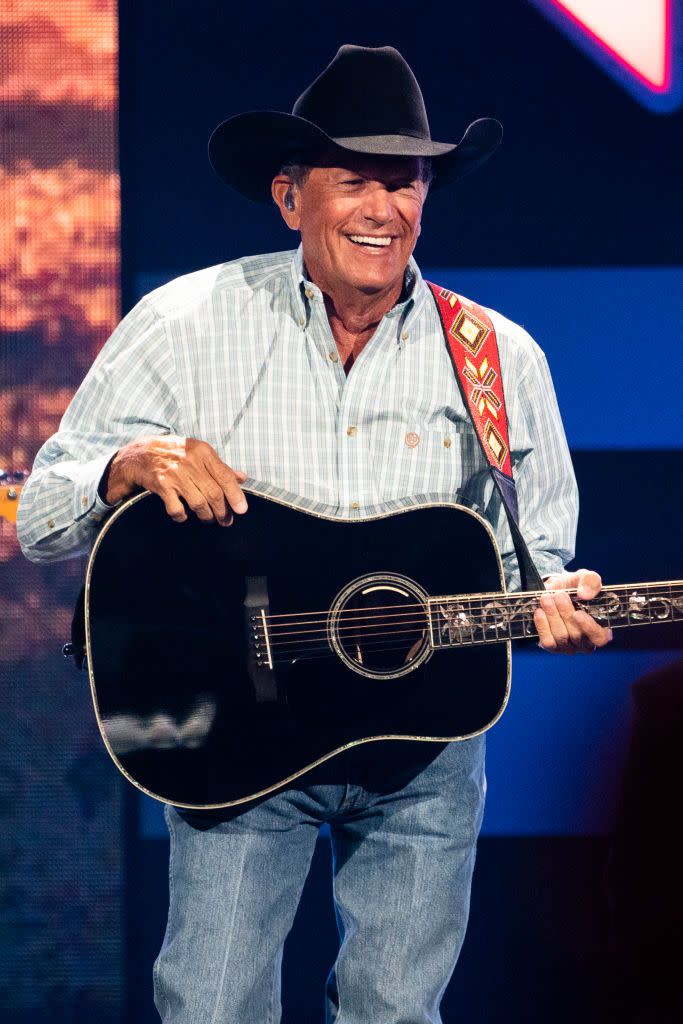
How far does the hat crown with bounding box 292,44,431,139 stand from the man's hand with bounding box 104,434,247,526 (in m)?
0.74

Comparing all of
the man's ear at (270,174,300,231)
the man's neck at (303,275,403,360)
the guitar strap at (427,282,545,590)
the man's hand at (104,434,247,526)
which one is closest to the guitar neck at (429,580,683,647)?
the guitar strap at (427,282,545,590)

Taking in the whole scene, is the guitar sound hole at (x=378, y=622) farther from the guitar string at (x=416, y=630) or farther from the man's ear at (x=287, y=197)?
the man's ear at (x=287, y=197)

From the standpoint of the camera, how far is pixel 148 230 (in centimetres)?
322

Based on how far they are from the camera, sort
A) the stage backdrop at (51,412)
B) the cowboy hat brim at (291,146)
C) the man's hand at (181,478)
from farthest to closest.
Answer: the stage backdrop at (51,412) < the cowboy hat brim at (291,146) < the man's hand at (181,478)

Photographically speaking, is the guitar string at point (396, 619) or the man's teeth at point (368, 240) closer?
the guitar string at point (396, 619)

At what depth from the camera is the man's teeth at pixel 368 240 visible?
2357 millimetres

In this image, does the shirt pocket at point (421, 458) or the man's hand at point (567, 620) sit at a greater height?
the shirt pocket at point (421, 458)

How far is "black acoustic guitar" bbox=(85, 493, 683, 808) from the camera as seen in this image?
2148 mm

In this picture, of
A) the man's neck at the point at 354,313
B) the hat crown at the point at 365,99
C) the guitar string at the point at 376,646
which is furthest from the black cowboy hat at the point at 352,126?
the guitar string at the point at 376,646

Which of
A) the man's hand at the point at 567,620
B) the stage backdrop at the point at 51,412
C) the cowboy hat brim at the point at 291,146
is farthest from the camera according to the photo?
the stage backdrop at the point at 51,412

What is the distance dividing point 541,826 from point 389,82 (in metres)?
2.05

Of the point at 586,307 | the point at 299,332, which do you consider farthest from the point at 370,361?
the point at 586,307

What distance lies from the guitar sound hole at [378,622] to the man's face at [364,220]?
2.07 ft

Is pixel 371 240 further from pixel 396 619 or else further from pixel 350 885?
pixel 350 885
